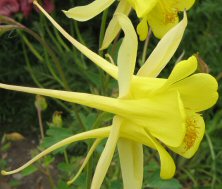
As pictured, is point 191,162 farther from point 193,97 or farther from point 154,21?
point 193,97

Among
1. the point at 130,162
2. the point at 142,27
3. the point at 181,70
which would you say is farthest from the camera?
the point at 142,27

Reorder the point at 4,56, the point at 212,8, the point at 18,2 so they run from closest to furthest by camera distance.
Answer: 1. the point at 18,2
2. the point at 212,8
3. the point at 4,56

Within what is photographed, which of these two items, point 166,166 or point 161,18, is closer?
point 166,166

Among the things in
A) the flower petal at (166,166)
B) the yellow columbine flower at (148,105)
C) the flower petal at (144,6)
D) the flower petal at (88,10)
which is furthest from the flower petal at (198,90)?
the flower petal at (88,10)

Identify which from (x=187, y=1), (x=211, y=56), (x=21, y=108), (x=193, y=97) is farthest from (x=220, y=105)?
(x=193, y=97)

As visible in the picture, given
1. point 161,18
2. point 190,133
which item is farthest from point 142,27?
point 190,133

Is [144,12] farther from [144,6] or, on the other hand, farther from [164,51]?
[164,51]
